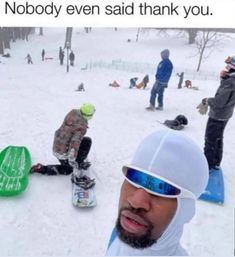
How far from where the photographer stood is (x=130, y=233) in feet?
4.76

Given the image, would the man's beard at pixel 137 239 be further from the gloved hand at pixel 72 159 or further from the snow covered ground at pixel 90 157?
the gloved hand at pixel 72 159

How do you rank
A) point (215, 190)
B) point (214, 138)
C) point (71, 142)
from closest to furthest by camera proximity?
point (215, 190) → point (214, 138) → point (71, 142)

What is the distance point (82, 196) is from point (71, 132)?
993mm

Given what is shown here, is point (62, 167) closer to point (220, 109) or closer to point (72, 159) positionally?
point (72, 159)

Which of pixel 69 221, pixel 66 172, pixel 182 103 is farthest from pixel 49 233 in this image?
pixel 182 103

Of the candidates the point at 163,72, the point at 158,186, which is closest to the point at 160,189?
the point at 158,186

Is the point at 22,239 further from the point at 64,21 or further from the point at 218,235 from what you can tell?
the point at 64,21

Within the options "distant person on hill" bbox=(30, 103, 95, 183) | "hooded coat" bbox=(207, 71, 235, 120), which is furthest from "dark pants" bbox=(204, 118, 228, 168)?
"distant person on hill" bbox=(30, 103, 95, 183)

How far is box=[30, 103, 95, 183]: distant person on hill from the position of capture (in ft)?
17.0

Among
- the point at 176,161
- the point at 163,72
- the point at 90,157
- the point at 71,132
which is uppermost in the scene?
the point at 176,161

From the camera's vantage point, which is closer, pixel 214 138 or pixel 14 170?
pixel 214 138

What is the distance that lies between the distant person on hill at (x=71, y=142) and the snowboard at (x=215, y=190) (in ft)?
6.36

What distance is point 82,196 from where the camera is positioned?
4801 mm

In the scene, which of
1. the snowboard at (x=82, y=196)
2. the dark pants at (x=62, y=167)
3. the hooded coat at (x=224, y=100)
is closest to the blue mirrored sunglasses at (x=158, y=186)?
the snowboard at (x=82, y=196)
